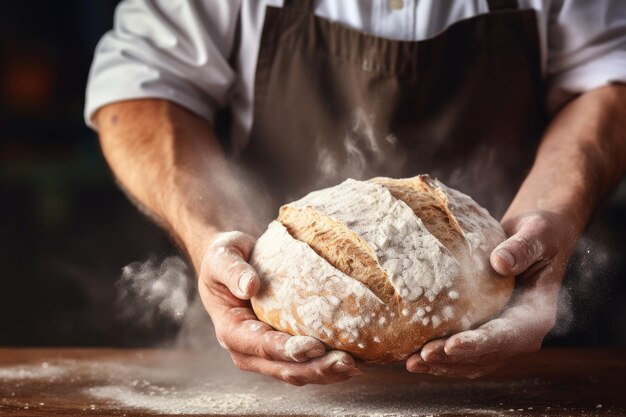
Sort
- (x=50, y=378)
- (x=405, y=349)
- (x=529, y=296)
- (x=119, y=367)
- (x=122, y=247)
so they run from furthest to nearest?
(x=122, y=247) → (x=119, y=367) → (x=50, y=378) → (x=529, y=296) → (x=405, y=349)

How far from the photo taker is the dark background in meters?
3.42

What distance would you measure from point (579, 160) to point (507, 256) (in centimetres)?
57

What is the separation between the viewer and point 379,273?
143 centimetres

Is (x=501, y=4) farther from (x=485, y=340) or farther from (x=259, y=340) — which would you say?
(x=259, y=340)

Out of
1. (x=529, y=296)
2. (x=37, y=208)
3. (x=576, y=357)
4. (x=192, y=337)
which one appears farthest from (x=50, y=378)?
(x=37, y=208)

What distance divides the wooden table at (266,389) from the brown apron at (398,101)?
469 mm

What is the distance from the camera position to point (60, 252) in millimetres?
3527

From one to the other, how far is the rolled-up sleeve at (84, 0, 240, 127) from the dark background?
118 cm

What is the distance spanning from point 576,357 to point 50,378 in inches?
50.4

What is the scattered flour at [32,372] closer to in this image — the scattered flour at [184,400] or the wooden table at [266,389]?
the wooden table at [266,389]

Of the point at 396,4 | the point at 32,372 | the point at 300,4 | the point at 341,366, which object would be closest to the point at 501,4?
the point at 396,4

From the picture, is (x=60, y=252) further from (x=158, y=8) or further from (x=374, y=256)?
(x=374, y=256)

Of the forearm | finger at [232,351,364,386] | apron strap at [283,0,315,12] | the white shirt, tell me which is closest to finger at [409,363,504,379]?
finger at [232,351,364,386]

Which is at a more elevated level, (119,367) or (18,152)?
(119,367)
